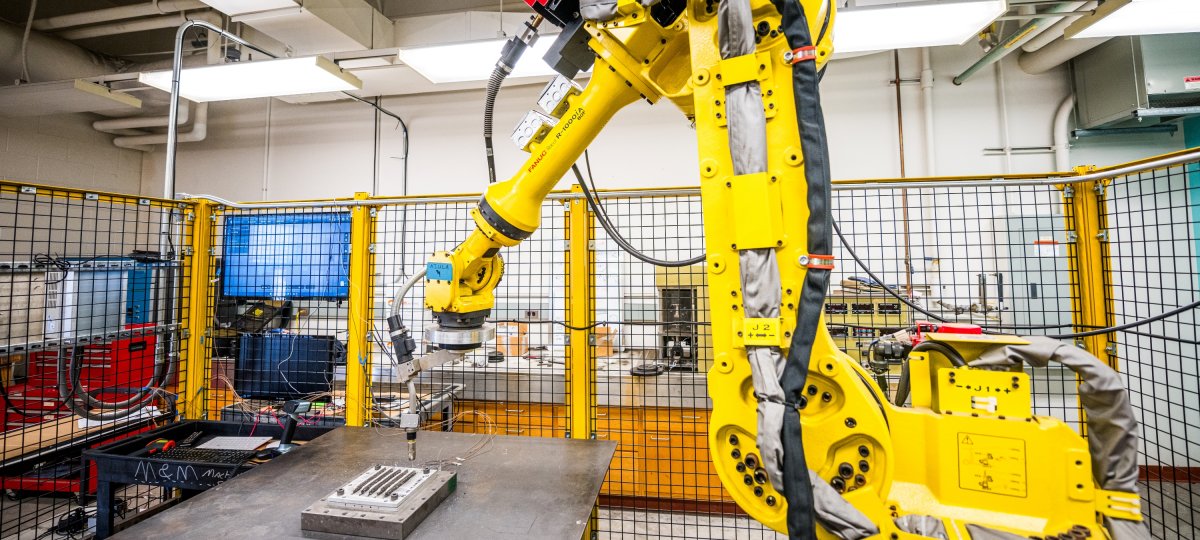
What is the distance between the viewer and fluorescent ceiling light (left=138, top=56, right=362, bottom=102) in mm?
3350

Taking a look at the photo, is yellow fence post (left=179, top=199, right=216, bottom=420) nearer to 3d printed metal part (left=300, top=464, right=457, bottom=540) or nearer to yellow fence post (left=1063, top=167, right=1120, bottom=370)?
3d printed metal part (left=300, top=464, right=457, bottom=540)

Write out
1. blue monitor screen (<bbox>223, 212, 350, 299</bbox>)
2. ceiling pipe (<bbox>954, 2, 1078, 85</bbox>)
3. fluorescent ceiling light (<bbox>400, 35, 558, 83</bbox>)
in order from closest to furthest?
blue monitor screen (<bbox>223, 212, 350, 299</bbox>) → ceiling pipe (<bbox>954, 2, 1078, 85</bbox>) → fluorescent ceiling light (<bbox>400, 35, 558, 83</bbox>)

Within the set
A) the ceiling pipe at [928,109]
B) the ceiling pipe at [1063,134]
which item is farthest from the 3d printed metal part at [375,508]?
the ceiling pipe at [1063,134]

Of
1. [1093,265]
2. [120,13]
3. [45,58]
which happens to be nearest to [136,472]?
[1093,265]

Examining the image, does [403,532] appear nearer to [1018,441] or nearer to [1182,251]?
[1018,441]

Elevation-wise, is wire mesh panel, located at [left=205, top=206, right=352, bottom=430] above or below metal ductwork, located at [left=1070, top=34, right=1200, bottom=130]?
below

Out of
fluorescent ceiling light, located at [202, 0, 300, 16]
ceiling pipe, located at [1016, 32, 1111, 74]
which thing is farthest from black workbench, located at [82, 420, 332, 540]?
ceiling pipe, located at [1016, 32, 1111, 74]

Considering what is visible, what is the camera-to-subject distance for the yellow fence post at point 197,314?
2639 millimetres

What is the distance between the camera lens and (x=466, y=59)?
3334 millimetres

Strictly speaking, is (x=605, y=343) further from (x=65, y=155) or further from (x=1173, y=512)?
(x=65, y=155)

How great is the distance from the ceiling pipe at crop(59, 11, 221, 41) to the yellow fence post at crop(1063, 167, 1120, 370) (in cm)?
662

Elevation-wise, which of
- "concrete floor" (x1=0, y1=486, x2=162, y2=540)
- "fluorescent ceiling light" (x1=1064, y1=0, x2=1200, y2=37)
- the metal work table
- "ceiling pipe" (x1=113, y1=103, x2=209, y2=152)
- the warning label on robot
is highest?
"ceiling pipe" (x1=113, y1=103, x2=209, y2=152)

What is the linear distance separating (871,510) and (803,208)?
0.76m

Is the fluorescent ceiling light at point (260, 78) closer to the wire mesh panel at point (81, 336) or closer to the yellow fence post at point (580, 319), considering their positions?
the wire mesh panel at point (81, 336)
